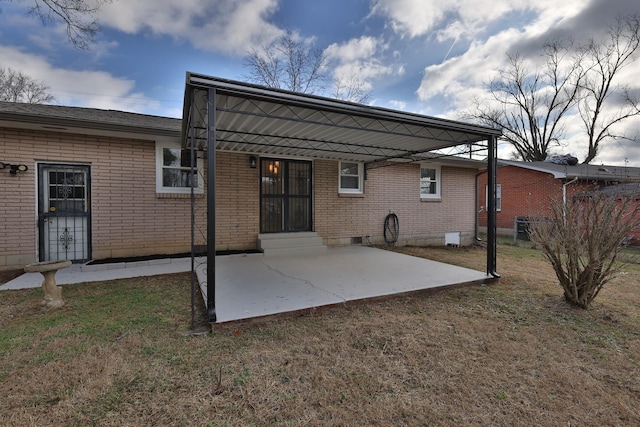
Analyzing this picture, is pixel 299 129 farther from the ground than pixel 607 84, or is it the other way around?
pixel 607 84

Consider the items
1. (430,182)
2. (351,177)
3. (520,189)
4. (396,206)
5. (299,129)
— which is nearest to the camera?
(299,129)

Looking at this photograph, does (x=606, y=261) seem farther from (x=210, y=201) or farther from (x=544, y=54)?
(x=544, y=54)

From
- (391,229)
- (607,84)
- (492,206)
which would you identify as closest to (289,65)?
(391,229)

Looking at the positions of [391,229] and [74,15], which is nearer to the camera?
[74,15]

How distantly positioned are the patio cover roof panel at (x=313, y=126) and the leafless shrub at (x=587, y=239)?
187cm

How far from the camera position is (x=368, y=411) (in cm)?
191

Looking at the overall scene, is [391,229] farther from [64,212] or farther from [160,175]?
[64,212]

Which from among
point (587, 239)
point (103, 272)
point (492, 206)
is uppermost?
point (492, 206)

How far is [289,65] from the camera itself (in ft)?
56.6

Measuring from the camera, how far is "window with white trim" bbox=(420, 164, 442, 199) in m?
9.91

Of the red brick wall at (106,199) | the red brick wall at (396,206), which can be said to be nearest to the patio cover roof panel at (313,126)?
the red brick wall at (396,206)

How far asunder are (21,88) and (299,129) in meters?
18.3

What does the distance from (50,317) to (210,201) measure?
242 cm

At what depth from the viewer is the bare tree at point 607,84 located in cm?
1892
